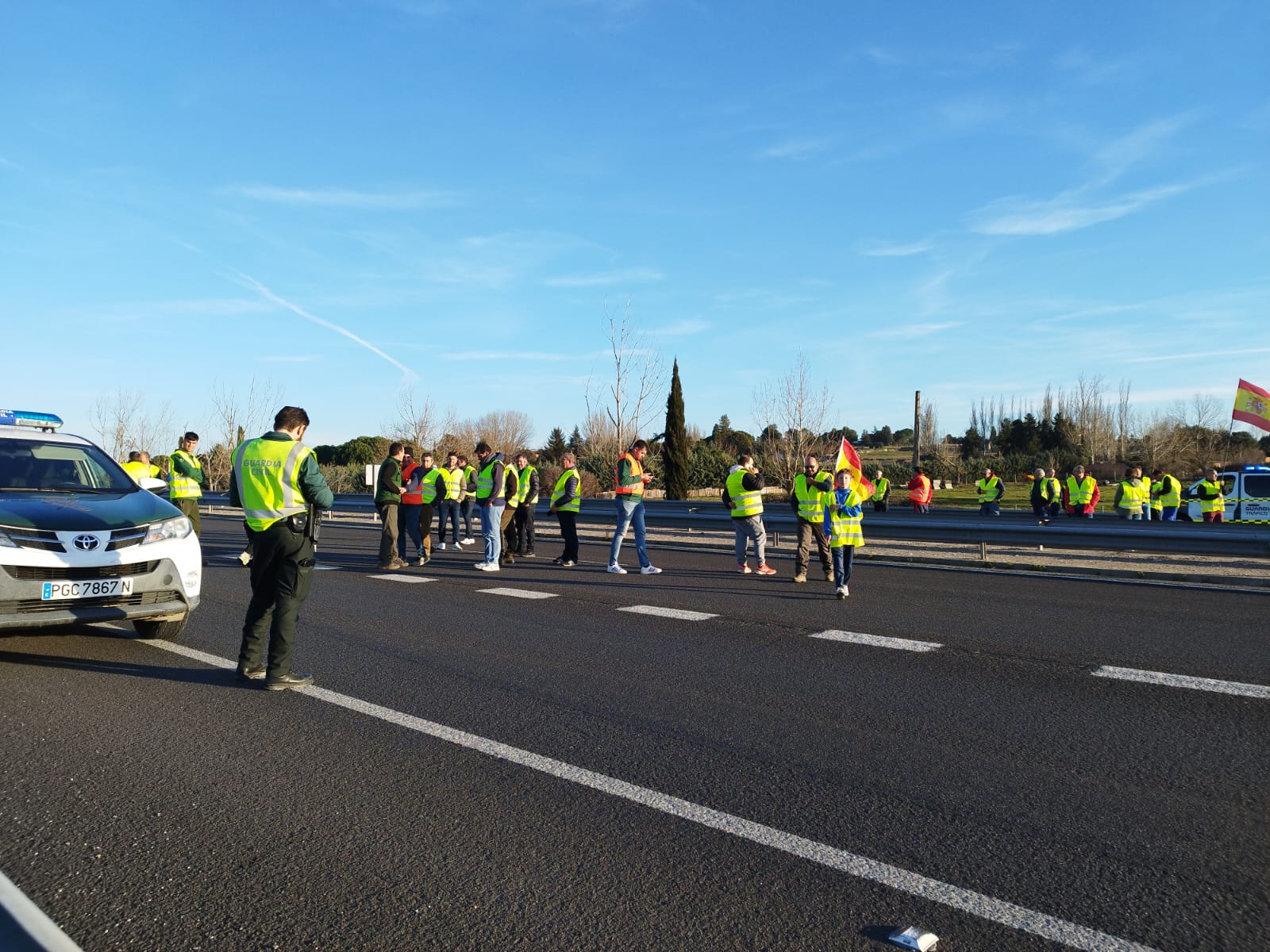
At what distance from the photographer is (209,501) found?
110ft

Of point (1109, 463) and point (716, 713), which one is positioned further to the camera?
point (1109, 463)

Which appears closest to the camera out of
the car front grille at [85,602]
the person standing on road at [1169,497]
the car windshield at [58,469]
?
the car front grille at [85,602]

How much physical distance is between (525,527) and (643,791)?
39.4 ft

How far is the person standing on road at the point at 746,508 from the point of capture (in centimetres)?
1299

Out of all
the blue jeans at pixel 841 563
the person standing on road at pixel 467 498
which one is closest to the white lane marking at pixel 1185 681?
the blue jeans at pixel 841 563

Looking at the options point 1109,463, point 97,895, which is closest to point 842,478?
point 97,895

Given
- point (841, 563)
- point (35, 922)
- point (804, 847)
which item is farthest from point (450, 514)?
point (35, 922)

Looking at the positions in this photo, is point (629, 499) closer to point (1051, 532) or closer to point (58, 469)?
point (1051, 532)

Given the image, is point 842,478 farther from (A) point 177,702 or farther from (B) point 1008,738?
(A) point 177,702

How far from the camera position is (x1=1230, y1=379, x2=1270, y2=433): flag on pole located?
76.3 ft

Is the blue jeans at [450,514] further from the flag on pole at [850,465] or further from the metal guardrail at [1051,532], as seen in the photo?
the flag on pole at [850,465]

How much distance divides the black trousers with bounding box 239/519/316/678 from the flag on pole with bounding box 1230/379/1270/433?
24.0m

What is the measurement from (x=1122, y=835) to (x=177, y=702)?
5.12 m

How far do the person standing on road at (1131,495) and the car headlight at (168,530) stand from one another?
59.6 feet
